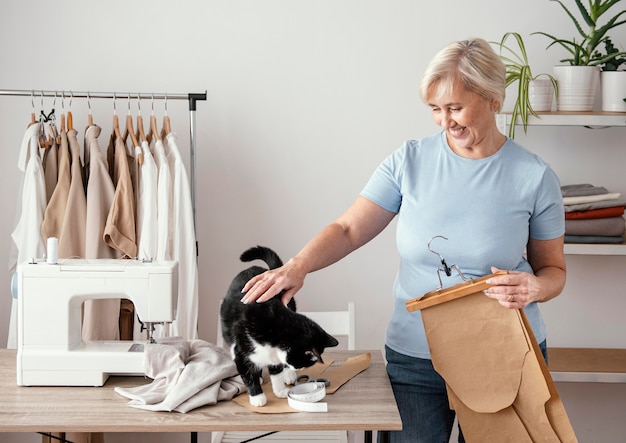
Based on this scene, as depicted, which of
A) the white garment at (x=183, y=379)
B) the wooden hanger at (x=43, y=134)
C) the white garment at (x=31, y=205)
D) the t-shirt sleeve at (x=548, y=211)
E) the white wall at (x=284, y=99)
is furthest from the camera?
the white wall at (x=284, y=99)

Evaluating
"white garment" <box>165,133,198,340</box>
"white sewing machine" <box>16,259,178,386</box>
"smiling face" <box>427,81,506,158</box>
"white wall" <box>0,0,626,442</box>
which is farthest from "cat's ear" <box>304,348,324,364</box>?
"white wall" <box>0,0,626,442</box>

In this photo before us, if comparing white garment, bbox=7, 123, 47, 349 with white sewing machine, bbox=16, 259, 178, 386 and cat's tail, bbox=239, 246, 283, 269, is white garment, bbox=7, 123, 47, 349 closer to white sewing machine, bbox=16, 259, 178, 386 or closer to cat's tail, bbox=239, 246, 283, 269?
white sewing machine, bbox=16, 259, 178, 386

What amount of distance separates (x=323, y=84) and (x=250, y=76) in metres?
0.30

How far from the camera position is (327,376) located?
2.12 meters

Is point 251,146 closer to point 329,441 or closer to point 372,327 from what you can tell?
point 372,327

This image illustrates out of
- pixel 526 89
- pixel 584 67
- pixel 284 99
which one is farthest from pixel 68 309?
pixel 584 67

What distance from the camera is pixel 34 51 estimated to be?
10.4ft

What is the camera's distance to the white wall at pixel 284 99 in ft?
10.4

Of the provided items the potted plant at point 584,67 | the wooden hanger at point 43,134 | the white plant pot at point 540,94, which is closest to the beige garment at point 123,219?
the wooden hanger at point 43,134

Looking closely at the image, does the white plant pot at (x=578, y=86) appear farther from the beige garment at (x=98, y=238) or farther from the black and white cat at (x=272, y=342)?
the beige garment at (x=98, y=238)

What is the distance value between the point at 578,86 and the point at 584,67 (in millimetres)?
74

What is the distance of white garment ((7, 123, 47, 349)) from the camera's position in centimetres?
282

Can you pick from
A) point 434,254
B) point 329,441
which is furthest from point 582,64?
point 329,441

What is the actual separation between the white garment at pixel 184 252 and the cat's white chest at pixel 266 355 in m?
1.05
